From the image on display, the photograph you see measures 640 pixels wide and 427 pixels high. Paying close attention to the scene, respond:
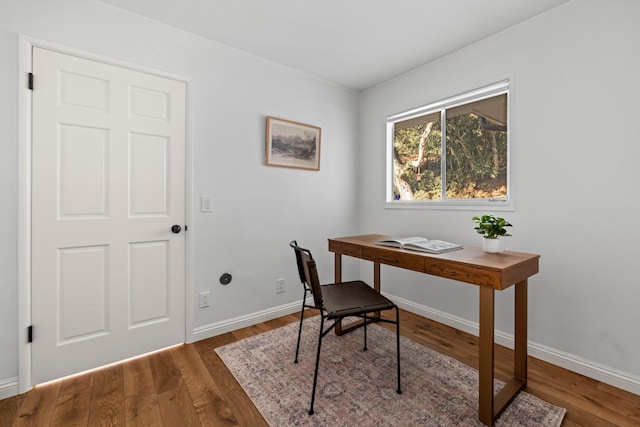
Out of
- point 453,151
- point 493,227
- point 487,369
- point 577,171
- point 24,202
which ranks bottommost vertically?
point 487,369

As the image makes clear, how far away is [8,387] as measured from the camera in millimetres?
1613

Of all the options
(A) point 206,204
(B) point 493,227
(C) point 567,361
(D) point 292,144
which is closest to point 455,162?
(B) point 493,227

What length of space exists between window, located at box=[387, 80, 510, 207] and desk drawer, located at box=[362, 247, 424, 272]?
3.19 ft

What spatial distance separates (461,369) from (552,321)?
0.74 m

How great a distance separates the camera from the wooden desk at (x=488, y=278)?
1.40 metres

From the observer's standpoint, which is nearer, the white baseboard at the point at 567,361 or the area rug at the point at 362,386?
the area rug at the point at 362,386

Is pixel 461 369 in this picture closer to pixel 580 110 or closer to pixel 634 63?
pixel 580 110

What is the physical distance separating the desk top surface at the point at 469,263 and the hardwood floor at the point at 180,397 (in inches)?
28.8

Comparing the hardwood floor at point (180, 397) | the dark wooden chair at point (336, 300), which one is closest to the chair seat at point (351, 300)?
the dark wooden chair at point (336, 300)

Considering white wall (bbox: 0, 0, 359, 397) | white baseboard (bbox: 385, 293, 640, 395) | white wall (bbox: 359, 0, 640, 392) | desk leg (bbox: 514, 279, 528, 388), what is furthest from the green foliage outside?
white baseboard (bbox: 385, 293, 640, 395)

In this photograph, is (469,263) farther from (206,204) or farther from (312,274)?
(206,204)

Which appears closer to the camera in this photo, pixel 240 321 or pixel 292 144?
pixel 240 321

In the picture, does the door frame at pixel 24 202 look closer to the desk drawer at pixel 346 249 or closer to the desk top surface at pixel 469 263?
the desk drawer at pixel 346 249

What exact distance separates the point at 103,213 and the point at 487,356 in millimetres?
2430
